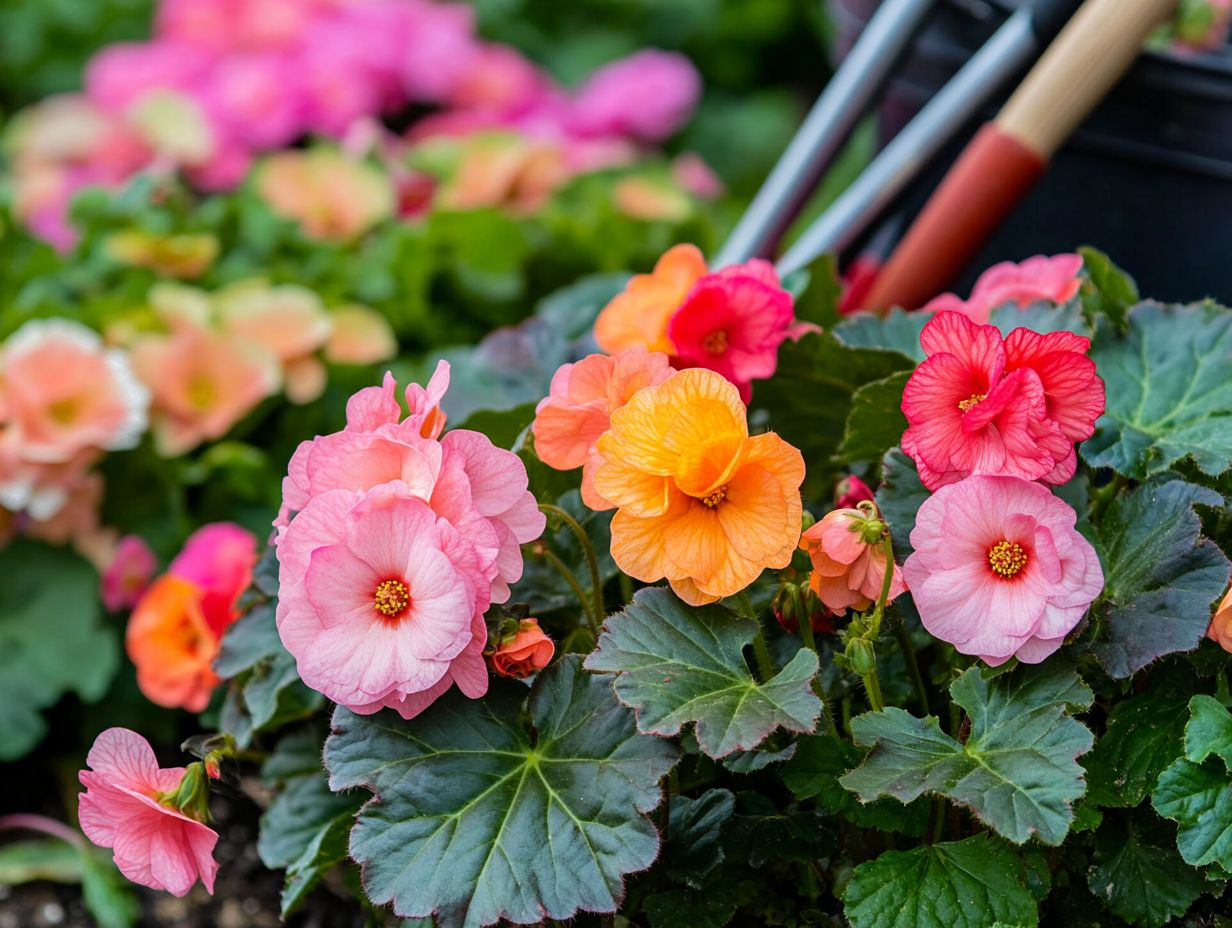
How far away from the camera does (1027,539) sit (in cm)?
69

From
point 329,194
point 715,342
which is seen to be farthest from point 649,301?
point 329,194

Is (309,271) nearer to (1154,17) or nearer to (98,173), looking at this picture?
(98,173)

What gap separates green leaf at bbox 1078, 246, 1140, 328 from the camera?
966 millimetres

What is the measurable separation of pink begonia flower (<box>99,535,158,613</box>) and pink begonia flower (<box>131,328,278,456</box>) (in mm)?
116

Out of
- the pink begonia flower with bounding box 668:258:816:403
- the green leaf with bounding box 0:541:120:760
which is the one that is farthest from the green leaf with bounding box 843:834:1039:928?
the green leaf with bounding box 0:541:120:760

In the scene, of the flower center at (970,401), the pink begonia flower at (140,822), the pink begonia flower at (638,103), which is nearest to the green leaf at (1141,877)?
the flower center at (970,401)

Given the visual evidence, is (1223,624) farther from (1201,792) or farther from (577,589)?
(577,589)

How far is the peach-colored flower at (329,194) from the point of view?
6.41 ft

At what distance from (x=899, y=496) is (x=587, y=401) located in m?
0.19

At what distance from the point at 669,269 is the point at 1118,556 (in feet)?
1.20

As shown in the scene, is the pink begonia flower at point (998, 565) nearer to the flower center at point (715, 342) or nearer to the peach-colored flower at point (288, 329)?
the flower center at point (715, 342)

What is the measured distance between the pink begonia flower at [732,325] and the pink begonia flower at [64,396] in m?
0.78

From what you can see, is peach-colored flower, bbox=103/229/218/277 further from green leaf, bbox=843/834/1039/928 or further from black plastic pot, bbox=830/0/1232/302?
green leaf, bbox=843/834/1039/928

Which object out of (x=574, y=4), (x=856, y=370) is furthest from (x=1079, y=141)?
(x=574, y=4)
